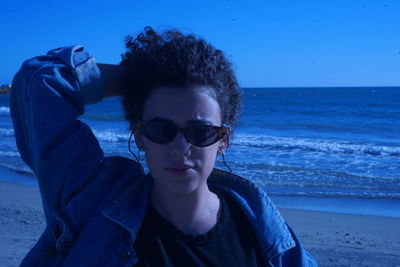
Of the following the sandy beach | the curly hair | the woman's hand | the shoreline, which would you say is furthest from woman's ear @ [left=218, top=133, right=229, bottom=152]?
the shoreline

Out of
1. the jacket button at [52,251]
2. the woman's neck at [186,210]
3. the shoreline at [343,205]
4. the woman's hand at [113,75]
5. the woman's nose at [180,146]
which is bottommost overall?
the shoreline at [343,205]

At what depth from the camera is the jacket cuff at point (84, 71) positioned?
1.80 meters

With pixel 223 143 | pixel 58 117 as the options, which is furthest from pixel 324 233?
pixel 58 117

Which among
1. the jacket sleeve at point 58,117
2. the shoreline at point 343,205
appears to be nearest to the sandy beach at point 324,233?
the shoreline at point 343,205

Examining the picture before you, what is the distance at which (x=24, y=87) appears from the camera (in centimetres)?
178

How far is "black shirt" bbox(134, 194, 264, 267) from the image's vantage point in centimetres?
168

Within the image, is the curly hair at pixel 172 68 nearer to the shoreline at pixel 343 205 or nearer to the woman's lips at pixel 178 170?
the woman's lips at pixel 178 170

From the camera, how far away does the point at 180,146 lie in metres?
1.74

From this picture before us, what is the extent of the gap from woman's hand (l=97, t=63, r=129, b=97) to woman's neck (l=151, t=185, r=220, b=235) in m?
0.43

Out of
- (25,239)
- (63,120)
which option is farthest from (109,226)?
(25,239)

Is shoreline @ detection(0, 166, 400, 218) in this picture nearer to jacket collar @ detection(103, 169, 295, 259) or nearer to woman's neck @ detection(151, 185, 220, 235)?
jacket collar @ detection(103, 169, 295, 259)

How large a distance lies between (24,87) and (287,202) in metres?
7.03

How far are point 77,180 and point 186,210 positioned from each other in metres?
0.42

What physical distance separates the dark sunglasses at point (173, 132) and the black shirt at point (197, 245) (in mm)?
285
